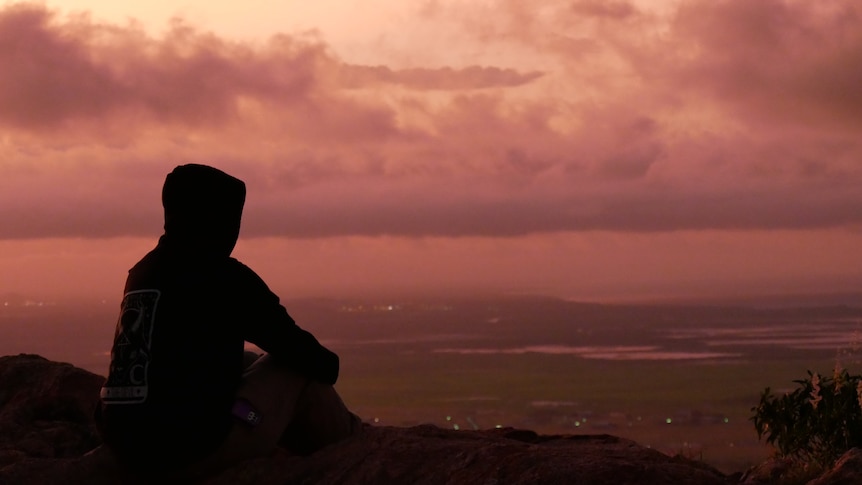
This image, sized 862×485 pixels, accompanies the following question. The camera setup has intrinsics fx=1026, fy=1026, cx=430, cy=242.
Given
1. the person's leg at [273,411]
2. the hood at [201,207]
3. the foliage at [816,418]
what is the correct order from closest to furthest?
1. the hood at [201,207]
2. the person's leg at [273,411]
3. the foliage at [816,418]

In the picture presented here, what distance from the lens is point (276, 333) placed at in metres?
7.29

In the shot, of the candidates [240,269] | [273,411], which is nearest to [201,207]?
[240,269]

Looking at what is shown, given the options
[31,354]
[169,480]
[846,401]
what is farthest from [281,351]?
[31,354]

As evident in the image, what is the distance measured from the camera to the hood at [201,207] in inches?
287

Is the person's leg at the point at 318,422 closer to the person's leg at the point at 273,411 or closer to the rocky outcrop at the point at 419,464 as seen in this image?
the person's leg at the point at 273,411

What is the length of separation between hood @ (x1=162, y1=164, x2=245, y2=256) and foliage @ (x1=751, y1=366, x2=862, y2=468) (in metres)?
4.97

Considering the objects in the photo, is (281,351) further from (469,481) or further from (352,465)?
(469,481)

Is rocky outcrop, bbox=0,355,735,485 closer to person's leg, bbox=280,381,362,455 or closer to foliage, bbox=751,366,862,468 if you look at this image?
person's leg, bbox=280,381,362,455

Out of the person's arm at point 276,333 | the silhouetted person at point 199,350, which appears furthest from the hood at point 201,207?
the person's arm at point 276,333

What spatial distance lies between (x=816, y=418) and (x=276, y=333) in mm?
4815

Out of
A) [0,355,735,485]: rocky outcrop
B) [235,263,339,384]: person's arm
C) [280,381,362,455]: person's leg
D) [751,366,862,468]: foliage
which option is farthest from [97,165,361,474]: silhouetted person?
[751,366,862,468]: foliage

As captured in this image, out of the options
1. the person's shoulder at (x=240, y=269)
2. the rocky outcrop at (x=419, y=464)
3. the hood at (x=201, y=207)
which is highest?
the hood at (x=201, y=207)

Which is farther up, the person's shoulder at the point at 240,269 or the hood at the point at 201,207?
the hood at the point at 201,207

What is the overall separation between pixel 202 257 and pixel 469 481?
2.48m
